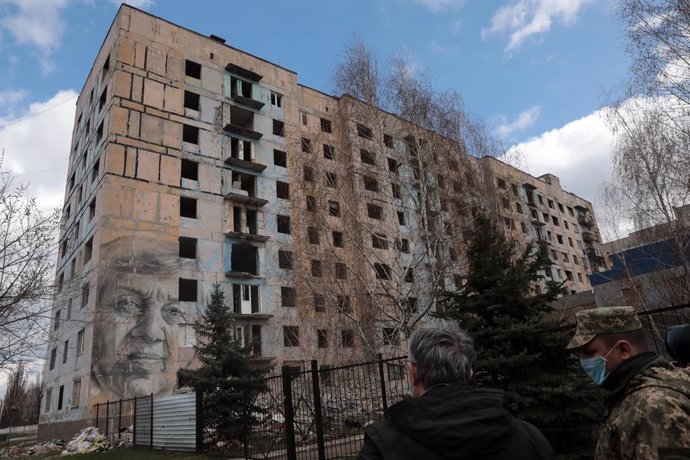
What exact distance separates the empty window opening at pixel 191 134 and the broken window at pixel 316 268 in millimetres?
16900

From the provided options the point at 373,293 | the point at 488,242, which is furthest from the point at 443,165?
the point at 488,242

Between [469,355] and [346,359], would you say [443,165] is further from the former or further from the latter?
[469,355]

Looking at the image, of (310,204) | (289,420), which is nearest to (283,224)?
(310,204)

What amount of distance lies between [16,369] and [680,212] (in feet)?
84.8

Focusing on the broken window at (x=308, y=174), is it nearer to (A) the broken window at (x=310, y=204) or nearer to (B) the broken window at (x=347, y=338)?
(A) the broken window at (x=310, y=204)

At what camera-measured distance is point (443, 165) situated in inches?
655

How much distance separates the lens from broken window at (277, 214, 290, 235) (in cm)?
3180

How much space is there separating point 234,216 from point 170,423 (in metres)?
18.0

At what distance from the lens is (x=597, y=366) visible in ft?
7.50

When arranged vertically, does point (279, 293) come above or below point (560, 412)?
above

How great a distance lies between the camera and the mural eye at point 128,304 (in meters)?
23.5

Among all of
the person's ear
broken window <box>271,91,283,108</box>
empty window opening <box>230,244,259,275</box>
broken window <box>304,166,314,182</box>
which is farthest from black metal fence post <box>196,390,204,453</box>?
broken window <box>271,91,283,108</box>

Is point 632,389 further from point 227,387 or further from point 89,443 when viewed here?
point 89,443

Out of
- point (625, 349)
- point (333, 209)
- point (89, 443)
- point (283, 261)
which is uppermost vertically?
point (283, 261)
